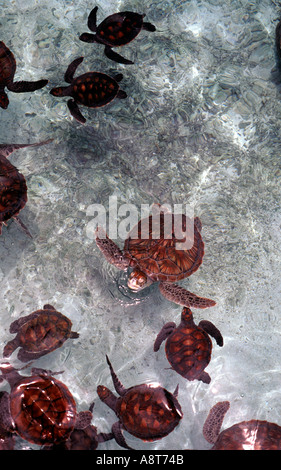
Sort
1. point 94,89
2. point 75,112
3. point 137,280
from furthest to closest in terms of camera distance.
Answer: point 75,112, point 94,89, point 137,280

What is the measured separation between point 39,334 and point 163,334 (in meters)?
1.44

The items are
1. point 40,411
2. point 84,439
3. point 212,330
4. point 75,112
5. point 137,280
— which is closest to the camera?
point 40,411

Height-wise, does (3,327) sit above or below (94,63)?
below

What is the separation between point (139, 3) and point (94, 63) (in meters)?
1.21

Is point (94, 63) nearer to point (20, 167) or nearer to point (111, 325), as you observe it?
point (20, 167)

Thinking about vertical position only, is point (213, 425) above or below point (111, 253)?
below

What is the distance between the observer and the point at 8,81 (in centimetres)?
516

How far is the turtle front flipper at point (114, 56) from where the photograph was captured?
546 cm

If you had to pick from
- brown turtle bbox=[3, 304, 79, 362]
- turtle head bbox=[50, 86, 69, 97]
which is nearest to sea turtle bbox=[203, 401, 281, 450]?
brown turtle bbox=[3, 304, 79, 362]

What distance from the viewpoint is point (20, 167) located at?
5156 mm

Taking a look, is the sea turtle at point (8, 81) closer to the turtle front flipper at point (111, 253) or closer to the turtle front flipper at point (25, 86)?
the turtle front flipper at point (25, 86)

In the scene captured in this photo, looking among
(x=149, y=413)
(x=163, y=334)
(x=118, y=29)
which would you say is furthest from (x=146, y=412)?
(x=118, y=29)

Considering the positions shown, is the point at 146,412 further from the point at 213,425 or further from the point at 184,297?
the point at 184,297
